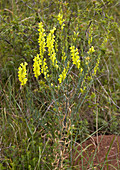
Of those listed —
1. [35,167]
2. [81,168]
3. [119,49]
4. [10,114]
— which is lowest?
[81,168]

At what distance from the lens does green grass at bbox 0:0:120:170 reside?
193 cm

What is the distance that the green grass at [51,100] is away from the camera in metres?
1.93

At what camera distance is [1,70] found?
287cm

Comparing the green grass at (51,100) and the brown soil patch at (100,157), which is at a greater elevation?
the green grass at (51,100)

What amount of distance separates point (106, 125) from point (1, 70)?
137cm

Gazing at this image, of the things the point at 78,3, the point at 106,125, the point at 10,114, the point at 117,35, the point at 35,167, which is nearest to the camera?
the point at 35,167

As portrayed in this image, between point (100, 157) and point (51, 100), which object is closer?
point (100, 157)

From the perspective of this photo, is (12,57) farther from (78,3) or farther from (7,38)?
(78,3)

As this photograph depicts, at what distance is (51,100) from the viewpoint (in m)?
2.38

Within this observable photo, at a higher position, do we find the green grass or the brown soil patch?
the green grass

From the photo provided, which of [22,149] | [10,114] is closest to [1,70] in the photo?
[10,114]

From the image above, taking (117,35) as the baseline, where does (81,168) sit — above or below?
below

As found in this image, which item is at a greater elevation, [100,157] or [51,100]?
[51,100]

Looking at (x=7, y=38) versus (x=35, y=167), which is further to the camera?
(x=7, y=38)
